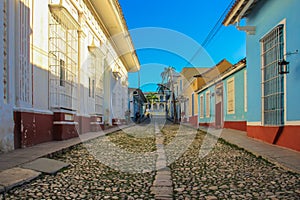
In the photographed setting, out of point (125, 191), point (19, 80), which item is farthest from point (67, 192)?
point (19, 80)

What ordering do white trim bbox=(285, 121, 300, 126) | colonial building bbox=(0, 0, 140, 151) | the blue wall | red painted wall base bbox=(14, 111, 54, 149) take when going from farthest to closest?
the blue wall < white trim bbox=(285, 121, 300, 126) < red painted wall base bbox=(14, 111, 54, 149) < colonial building bbox=(0, 0, 140, 151)

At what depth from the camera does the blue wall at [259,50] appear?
577 cm

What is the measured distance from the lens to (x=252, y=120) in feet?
27.2

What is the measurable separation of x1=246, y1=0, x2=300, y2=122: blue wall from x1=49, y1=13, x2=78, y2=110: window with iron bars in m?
5.02

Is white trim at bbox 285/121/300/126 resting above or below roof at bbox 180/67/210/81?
below

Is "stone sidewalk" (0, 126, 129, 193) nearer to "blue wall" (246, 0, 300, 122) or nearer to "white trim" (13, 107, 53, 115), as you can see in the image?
"white trim" (13, 107, 53, 115)

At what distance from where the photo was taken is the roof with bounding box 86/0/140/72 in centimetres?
1146

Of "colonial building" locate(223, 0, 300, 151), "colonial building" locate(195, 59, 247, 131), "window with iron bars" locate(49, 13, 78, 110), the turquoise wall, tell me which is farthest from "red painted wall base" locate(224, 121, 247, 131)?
"window with iron bars" locate(49, 13, 78, 110)

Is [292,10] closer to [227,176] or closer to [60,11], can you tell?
[227,176]

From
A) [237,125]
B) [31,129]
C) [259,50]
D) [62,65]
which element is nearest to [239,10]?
[259,50]

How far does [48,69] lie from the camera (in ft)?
22.6

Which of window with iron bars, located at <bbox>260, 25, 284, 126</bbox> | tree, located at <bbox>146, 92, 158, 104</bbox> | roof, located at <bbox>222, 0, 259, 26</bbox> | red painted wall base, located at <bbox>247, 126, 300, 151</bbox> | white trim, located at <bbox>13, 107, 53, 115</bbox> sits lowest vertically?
red painted wall base, located at <bbox>247, 126, 300, 151</bbox>

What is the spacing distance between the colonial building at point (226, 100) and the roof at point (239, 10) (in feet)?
8.50

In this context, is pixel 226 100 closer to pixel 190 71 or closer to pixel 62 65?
pixel 62 65
